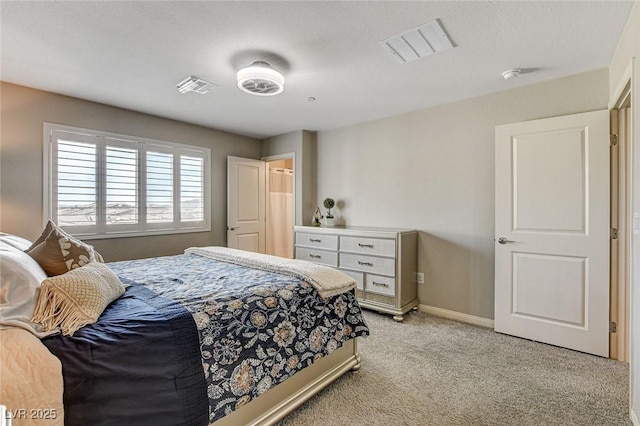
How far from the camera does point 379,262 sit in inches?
133

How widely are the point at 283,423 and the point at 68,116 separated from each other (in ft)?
12.0

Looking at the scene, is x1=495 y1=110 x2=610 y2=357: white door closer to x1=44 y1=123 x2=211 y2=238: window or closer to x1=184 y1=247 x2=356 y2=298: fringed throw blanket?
x1=184 y1=247 x2=356 y2=298: fringed throw blanket

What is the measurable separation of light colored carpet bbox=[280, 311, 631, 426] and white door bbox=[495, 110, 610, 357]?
24cm

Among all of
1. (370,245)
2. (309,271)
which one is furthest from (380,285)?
(309,271)

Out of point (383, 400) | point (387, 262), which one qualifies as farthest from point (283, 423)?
point (387, 262)

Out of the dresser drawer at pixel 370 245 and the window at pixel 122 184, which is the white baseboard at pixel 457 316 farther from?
the window at pixel 122 184

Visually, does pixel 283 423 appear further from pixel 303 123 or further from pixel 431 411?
pixel 303 123

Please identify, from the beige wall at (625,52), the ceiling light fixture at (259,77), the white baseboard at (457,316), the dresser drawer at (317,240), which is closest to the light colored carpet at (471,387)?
the white baseboard at (457,316)

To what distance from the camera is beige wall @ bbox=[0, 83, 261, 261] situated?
2828mm

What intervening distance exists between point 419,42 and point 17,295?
8.58 feet

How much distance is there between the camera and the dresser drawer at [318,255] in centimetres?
376

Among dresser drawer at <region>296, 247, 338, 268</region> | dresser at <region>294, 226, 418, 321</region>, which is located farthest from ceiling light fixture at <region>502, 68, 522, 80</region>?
dresser drawer at <region>296, 247, 338, 268</region>

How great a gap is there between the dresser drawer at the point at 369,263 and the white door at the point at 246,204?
72.7 inches

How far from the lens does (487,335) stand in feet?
9.34
